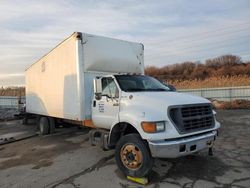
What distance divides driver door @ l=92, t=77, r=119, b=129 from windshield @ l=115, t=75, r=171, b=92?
202mm

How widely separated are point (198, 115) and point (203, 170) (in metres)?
1.27

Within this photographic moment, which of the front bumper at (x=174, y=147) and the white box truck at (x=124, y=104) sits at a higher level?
the white box truck at (x=124, y=104)

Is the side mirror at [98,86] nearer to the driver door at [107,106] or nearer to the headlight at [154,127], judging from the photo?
the driver door at [107,106]

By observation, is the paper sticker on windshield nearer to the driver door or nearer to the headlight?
the driver door

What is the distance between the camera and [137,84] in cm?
657

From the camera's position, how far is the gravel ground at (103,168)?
5219mm

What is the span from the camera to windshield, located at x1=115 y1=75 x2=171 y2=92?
630 cm

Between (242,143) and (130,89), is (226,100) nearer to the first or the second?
(242,143)

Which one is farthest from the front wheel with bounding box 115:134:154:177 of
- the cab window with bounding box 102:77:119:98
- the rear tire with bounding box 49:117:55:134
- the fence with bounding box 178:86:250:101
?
A: the fence with bounding box 178:86:250:101

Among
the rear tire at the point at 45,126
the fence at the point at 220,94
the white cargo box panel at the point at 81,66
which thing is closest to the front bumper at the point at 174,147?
the white cargo box panel at the point at 81,66

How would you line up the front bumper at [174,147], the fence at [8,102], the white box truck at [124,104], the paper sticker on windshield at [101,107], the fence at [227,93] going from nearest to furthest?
1. the front bumper at [174,147]
2. the white box truck at [124,104]
3. the paper sticker on windshield at [101,107]
4. the fence at [227,93]
5. the fence at [8,102]

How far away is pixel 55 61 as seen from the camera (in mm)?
9320

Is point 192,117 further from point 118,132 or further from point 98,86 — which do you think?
point 98,86

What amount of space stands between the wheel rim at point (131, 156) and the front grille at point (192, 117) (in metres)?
0.95
